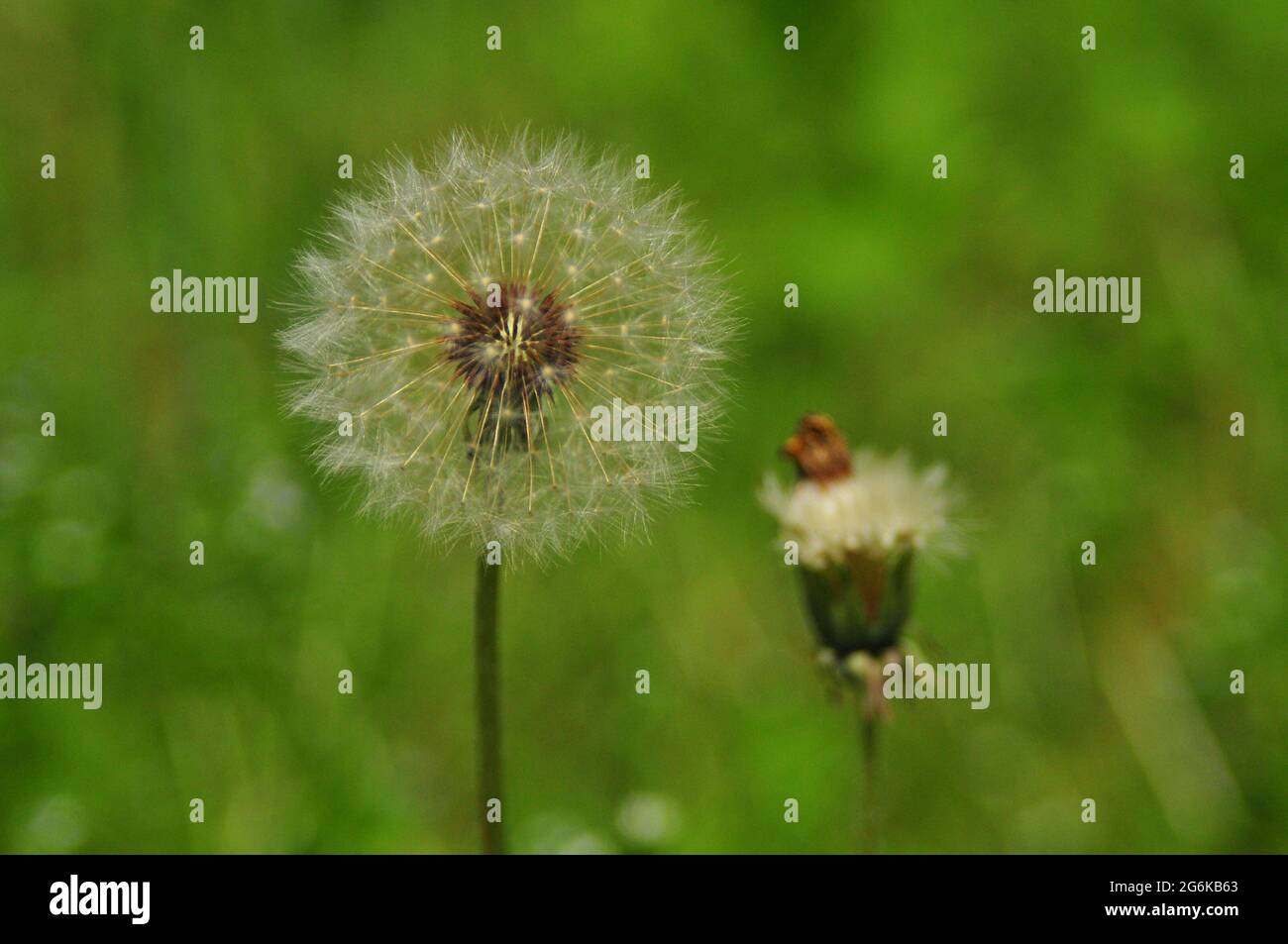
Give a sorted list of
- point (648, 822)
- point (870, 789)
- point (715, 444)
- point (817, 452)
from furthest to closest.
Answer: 1. point (715, 444)
2. point (648, 822)
3. point (817, 452)
4. point (870, 789)

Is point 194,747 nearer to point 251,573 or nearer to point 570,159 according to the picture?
point 251,573

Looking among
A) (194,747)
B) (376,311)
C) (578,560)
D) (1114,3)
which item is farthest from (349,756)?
(1114,3)

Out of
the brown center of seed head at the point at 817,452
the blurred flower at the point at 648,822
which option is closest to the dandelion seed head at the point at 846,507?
the brown center of seed head at the point at 817,452

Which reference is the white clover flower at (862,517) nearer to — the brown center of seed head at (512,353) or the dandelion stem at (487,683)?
the brown center of seed head at (512,353)

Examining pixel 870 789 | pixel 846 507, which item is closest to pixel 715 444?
pixel 846 507

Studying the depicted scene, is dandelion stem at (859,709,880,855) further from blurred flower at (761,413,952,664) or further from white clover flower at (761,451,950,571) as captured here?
white clover flower at (761,451,950,571)

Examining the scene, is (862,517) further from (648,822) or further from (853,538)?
(648,822)
